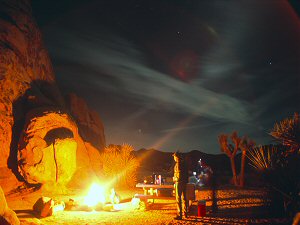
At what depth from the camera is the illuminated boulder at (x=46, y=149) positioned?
15234 millimetres

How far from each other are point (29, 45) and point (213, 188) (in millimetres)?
16236

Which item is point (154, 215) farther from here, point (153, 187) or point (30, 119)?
point (30, 119)

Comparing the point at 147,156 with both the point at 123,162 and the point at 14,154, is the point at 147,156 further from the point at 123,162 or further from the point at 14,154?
the point at 14,154

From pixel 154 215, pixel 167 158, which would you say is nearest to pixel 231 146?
pixel 154 215

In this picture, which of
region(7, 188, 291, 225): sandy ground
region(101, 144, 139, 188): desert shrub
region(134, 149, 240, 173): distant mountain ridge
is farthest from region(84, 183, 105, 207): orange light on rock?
region(134, 149, 240, 173): distant mountain ridge

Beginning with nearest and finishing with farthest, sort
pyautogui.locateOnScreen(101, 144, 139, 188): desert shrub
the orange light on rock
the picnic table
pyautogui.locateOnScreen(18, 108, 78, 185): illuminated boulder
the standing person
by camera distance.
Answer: the standing person → the orange light on rock → the picnic table → pyautogui.locateOnScreen(18, 108, 78, 185): illuminated boulder → pyautogui.locateOnScreen(101, 144, 139, 188): desert shrub

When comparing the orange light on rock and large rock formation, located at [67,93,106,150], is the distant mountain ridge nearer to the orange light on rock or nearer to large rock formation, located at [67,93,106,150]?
large rock formation, located at [67,93,106,150]

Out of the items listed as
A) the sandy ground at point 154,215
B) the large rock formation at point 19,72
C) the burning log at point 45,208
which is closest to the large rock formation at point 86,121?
the large rock formation at point 19,72

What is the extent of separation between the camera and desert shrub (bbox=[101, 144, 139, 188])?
19.8m

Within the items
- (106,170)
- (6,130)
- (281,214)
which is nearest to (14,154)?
(6,130)

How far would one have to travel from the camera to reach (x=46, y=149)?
15734mm

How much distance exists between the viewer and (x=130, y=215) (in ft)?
33.8

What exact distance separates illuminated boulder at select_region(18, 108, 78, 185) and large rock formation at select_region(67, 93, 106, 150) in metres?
5.52

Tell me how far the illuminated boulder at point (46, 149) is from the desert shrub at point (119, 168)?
3399 millimetres
